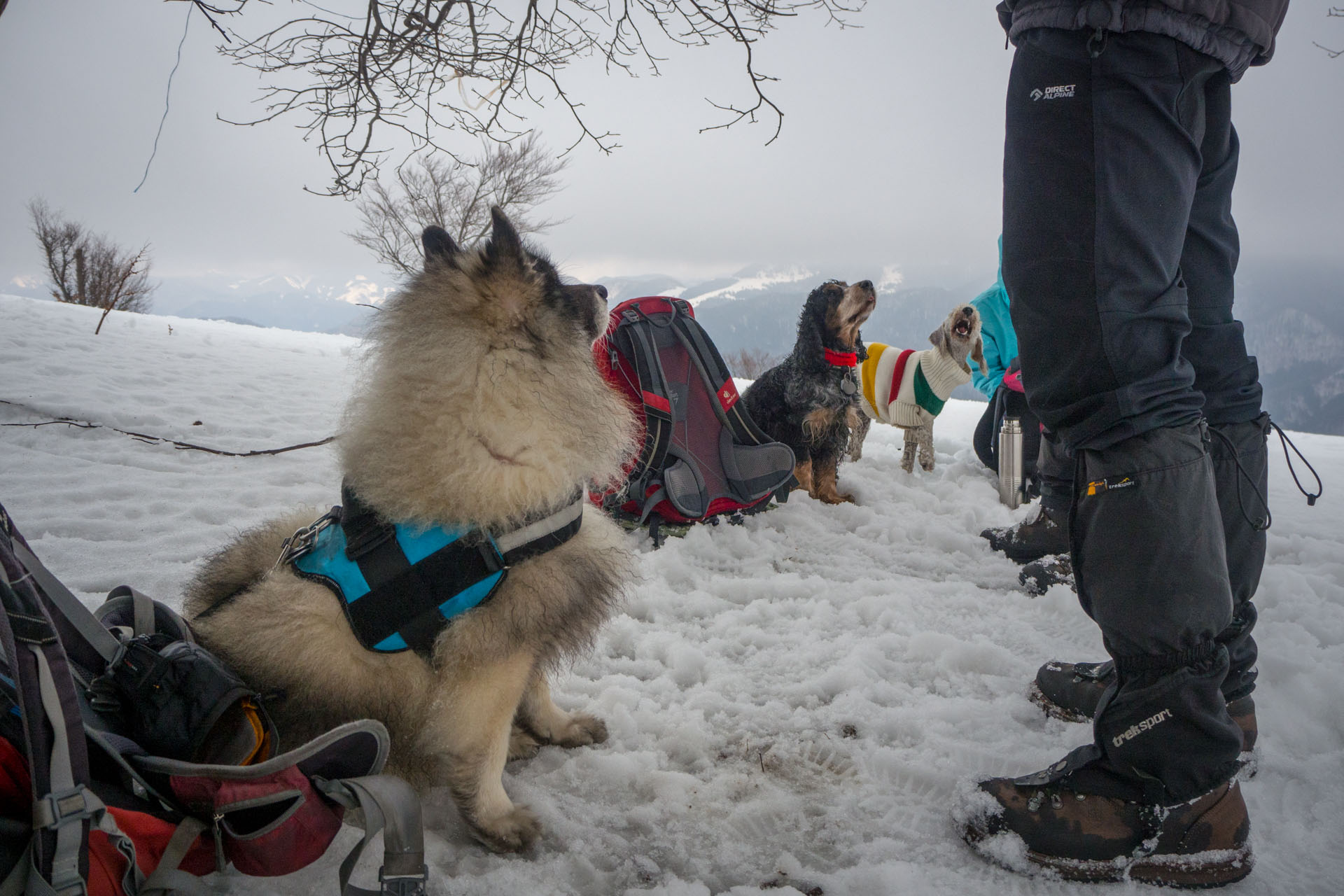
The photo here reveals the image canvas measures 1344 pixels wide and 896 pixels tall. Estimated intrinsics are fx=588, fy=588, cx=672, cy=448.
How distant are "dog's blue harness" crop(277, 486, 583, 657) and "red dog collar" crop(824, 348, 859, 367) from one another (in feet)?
12.1

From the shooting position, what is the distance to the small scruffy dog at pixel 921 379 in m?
5.41

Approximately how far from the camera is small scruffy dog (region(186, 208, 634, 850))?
1.39 m

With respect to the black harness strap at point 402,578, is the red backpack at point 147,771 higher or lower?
lower

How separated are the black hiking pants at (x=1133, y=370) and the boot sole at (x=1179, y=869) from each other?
14cm

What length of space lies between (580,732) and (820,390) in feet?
11.3

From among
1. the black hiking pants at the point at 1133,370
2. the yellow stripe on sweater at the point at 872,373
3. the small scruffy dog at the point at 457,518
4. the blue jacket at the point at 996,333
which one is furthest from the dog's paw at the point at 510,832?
the yellow stripe on sweater at the point at 872,373

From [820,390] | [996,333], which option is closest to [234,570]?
[820,390]

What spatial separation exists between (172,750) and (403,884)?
1.84 feet

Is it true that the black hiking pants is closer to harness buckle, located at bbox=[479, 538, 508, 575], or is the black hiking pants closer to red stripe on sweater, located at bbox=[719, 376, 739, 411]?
harness buckle, located at bbox=[479, 538, 508, 575]

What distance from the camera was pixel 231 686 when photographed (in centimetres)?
124

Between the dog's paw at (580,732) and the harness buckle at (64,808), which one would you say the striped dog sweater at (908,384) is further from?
the harness buckle at (64,808)

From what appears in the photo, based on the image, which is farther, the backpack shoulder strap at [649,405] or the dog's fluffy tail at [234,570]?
the backpack shoulder strap at [649,405]

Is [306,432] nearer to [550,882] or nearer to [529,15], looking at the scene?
[529,15]

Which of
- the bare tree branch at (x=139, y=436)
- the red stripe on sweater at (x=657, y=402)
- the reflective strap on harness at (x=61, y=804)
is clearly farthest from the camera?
the bare tree branch at (x=139, y=436)
